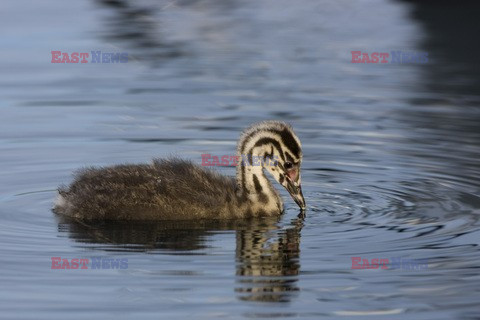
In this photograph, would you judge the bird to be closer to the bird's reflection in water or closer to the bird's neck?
the bird's neck

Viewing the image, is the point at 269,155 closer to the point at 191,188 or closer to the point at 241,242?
the point at 191,188

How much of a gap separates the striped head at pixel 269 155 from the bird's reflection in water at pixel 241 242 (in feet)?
1.42

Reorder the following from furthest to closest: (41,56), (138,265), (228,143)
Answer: (41,56) → (228,143) → (138,265)

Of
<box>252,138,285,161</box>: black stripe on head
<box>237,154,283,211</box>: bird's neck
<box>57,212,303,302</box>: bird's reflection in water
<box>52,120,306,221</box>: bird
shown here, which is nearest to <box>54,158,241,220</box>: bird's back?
<box>52,120,306,221</box>: bird

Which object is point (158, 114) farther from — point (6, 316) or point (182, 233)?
point (6, 316)

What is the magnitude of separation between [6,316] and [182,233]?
3102 mm

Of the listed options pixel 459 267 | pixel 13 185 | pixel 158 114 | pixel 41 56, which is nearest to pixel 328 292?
pixel 459 267

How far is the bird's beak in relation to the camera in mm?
13883

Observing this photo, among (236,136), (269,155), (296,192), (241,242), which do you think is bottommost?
(241,242)

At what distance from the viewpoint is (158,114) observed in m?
18.4

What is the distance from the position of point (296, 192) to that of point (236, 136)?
328 cm

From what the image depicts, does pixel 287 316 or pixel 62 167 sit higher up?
pixel 62 167

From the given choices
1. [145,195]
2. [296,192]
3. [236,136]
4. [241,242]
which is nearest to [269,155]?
[296,192]

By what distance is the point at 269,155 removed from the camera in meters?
13.9
